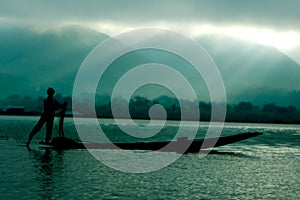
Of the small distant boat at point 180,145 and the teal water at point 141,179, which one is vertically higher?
the small distant boat at point 180,145

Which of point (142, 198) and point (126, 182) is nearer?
point (142, 198)

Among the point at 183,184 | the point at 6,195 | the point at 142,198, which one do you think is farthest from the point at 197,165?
the point at 6,195

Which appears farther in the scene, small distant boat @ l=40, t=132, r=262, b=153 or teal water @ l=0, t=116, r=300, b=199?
small distant boat @ l=40, t=132, r=262, b=153

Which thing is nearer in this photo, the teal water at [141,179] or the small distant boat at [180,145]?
the teal water at [141,179]

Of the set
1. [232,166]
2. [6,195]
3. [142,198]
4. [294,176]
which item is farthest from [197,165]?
[6,195]

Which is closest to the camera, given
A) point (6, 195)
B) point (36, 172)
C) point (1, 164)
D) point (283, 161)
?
point (6, 195)

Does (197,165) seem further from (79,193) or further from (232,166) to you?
(79,193)

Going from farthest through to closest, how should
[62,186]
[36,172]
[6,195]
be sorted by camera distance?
[36,172] < [62,186] < [6,195]

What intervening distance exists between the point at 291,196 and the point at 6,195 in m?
13.1

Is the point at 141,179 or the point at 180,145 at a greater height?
the point at 180,145

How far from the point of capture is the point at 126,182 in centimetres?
2495

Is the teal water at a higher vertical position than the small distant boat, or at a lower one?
lower

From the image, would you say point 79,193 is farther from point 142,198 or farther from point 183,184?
point 183,184

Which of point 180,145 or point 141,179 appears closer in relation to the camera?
point 141,179
